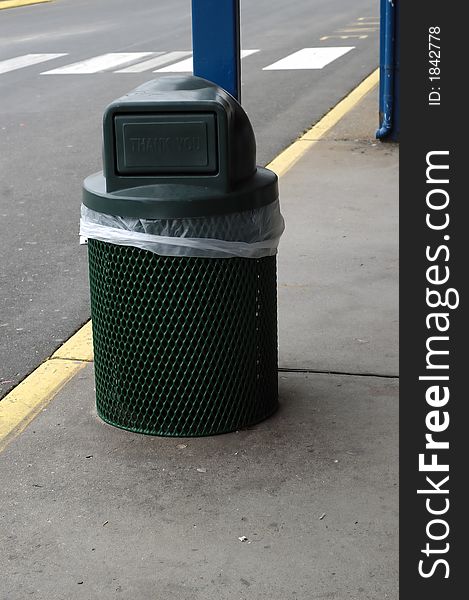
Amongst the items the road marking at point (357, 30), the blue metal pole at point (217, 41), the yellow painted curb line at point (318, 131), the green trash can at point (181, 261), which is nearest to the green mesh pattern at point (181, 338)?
the green trash can at point (181, 261)

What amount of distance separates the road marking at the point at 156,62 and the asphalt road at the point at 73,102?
353mm

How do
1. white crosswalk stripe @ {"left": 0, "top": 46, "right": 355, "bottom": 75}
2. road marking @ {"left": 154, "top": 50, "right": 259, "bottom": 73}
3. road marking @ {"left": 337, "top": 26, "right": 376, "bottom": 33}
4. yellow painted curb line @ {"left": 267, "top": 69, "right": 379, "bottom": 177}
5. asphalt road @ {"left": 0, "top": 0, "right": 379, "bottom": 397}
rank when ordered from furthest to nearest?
road marking @ {"left": 337, "top": 26, "right": 376, "bottom": 33}
white crosswalk stripe @ {"left": 0, "top": 46, "right": 355, "bottom": 75}
road marking @ {"left": 154, "top": 50, "right": 259, "bottom": 73}
yellow painted curb line @ {"left": 267, "top": 69, "right": 379, "bottom": 177}
asphalt road @ {"left": 0, "top": 0, "right": 379, "bottom": 397}

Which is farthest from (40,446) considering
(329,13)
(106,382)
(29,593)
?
(329,13)

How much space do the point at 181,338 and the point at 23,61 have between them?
43.7ft

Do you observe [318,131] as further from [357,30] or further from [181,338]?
[357,30]

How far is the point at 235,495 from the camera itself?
3.63m

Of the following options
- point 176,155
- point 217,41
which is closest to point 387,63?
point 217,41

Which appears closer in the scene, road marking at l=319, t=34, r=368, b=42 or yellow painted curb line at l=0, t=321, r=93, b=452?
yellow painted curb line at l=0, t=321, r=93, b=452

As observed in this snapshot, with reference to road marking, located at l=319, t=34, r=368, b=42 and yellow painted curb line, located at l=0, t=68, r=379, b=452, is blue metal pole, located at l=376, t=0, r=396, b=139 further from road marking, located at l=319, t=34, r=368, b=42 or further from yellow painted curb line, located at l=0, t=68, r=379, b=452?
road marking, located at l=319, t=34, r=368, b=42

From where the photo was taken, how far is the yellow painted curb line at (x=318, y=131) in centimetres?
887

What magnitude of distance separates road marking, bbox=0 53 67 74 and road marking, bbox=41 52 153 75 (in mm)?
650

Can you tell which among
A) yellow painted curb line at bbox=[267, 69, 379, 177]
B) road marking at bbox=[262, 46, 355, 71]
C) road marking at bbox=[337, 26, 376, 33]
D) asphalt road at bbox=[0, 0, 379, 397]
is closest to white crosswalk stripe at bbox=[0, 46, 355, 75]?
road marking at bbox=[262, 46, 355, 71]

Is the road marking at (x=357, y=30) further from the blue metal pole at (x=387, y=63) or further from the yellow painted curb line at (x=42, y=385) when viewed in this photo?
the yellow painted curb line at (x=42, y=385)

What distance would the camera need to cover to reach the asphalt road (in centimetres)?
586
